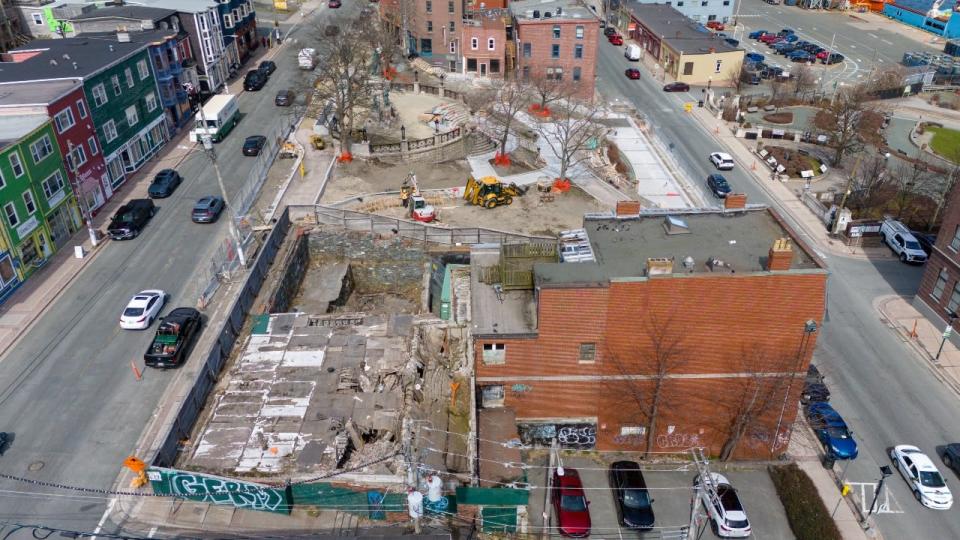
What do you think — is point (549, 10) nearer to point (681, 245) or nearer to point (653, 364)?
point (681, 245)

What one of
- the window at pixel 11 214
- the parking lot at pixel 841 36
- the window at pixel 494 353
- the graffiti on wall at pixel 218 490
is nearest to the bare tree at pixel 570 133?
the window at pixel 494 353

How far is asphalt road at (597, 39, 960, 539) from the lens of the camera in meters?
37.8

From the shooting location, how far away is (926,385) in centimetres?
4572

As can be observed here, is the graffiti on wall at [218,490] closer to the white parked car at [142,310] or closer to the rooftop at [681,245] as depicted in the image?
the rooftop at [681,245]

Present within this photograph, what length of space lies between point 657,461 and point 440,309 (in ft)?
55.2

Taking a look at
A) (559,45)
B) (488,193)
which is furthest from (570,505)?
(559,45)

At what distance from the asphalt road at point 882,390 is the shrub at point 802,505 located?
86.1 inches

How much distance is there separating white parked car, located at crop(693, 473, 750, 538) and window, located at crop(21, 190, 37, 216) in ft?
168

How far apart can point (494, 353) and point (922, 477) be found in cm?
2578

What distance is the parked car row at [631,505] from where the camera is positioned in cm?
3494

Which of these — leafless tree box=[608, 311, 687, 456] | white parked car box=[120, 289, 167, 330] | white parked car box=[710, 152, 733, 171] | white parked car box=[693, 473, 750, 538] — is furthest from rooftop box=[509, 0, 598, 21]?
white parked car box=[693, 473, 750, 538]

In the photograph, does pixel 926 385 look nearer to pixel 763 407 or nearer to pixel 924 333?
pixel 924 333

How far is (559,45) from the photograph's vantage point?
91438mm

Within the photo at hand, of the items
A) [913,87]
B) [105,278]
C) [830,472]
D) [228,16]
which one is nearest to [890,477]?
[830,472]
